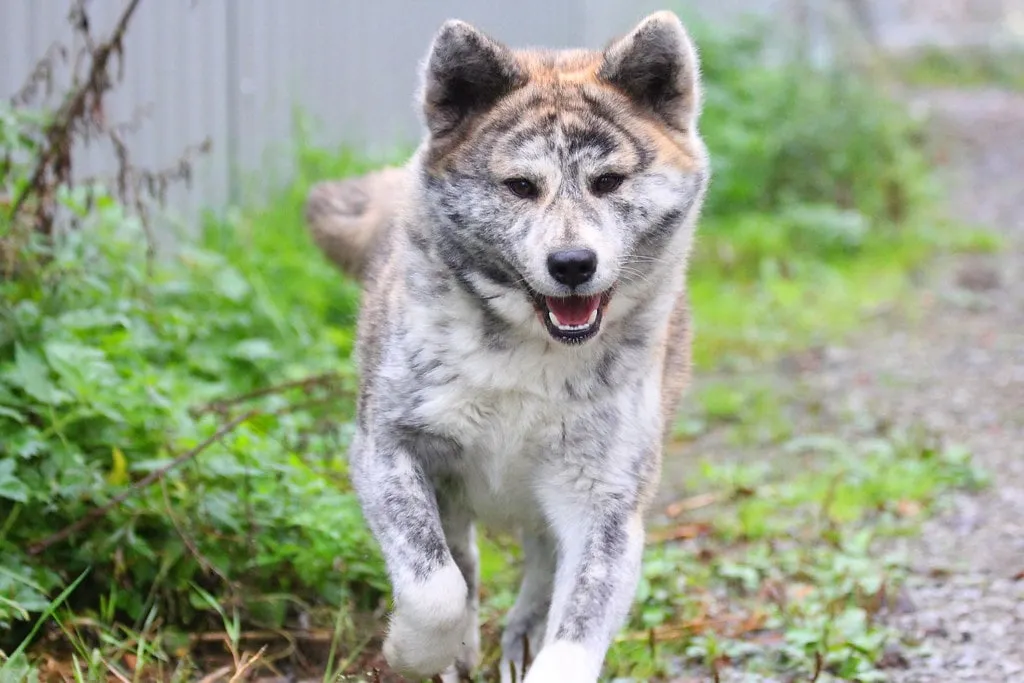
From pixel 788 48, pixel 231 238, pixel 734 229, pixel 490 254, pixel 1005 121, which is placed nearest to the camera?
pixel 490 254

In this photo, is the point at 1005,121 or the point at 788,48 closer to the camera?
the point at 788,48

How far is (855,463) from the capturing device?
5.89 meters

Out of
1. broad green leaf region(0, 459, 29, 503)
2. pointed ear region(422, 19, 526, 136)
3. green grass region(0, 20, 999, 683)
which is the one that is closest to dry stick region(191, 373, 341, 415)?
green grass region(0, 20, 999, 683)

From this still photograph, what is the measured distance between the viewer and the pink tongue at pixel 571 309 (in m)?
3.36

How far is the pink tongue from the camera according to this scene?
132 inches

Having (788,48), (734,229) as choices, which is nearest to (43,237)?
(734,229)

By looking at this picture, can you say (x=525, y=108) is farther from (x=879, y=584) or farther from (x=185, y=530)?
(x=879, y=584)

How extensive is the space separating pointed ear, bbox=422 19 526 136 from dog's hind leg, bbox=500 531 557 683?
1.20m

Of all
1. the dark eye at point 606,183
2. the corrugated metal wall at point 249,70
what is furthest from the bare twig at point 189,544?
the corrugated metal wall at point 249,70

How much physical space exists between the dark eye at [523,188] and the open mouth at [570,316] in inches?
9.8

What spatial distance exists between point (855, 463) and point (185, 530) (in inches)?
121

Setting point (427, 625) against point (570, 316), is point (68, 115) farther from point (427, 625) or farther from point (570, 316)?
point (427, 625)

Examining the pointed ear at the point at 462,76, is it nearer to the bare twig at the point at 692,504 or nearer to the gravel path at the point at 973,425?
the gravel path at the point at 973,425

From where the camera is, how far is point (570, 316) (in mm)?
3365
